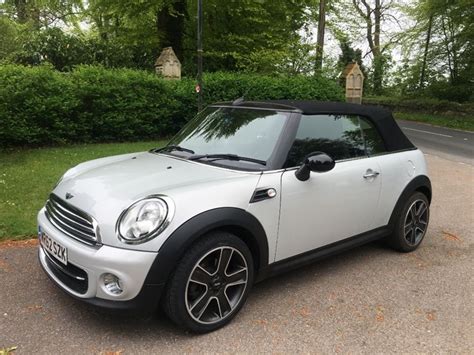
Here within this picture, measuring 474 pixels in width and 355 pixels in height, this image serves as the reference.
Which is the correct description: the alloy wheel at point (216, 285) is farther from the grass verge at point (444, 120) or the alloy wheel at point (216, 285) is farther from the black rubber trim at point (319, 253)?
the grass verge at point (444, 120)

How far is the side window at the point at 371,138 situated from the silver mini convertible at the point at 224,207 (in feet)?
0.04

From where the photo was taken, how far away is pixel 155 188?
298cm

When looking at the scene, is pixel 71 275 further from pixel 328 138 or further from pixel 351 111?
pixel 351 111

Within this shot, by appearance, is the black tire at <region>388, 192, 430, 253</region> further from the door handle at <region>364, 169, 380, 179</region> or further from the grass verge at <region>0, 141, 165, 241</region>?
the grass verge at <region>0, 141, 165, 241</region>

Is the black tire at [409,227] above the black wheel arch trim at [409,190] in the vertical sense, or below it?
below

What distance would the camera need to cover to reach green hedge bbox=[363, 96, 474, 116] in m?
21.7

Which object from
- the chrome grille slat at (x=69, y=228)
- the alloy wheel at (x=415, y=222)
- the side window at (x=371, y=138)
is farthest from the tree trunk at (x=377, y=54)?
the chrome grille slat at (x=69, y=228)

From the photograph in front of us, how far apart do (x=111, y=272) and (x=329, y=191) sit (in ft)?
6.10

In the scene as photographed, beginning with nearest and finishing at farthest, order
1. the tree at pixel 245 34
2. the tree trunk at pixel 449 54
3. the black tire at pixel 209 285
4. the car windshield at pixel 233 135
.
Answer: the black tire at pixel 209 285 < the car windshield at pixel 233 135 < the tree at pixel 245 34 < the tree trunk at pixel 449 54

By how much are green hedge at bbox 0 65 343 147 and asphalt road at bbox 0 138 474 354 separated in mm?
5184

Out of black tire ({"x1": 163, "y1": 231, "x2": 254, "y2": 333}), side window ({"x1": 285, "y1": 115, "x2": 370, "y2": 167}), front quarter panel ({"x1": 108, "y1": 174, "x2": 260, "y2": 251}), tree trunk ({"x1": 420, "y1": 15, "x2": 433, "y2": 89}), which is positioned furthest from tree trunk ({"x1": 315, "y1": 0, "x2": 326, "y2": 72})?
black tire ({"x1": 163, "y1": 231, "x2": 254, "y2": 333})

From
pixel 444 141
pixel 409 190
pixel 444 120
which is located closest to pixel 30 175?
pixel 409 190

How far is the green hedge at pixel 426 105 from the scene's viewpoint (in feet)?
71.3

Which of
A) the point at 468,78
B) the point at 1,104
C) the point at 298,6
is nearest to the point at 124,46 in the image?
the point at 298,6
